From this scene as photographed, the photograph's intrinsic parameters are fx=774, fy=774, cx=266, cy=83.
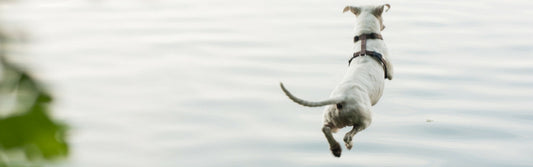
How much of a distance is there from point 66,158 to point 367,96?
613cm

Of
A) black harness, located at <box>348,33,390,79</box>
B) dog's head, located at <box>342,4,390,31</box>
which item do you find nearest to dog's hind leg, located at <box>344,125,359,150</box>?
black harness, located at <box>348,33,390,79</box>

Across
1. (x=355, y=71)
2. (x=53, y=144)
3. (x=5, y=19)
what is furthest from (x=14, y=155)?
(x=355, y=71)

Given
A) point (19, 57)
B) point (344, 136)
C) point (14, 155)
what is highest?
point (344, 136)

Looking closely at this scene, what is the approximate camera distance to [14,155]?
1.09 meters

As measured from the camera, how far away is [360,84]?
23.4ft

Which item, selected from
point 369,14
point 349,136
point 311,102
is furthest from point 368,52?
point 311,102

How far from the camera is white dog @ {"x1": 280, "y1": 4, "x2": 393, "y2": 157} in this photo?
6828 mm

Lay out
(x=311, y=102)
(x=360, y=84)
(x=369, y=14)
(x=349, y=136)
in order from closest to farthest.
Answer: (x=311, y=102) < (x=349, y=136) < (x=360, y=84) < (x=369, y=14)

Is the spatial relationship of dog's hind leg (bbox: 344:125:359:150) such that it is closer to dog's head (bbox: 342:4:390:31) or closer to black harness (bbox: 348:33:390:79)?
black harness (bbox: 348:33:390:79)

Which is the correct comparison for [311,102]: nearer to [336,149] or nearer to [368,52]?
[336,149]

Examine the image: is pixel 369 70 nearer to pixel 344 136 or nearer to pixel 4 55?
pixel 344 136

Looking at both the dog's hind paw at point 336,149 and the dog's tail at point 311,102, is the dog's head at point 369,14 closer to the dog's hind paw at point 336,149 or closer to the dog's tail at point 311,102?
the dog's tail at point 311,102

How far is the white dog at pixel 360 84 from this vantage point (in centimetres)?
683

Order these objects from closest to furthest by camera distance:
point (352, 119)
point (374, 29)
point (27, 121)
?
1. point (27, 121)
2. point (352, 119)
3. point (374, 29)
